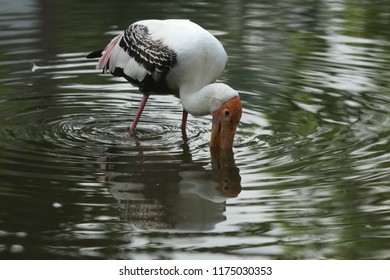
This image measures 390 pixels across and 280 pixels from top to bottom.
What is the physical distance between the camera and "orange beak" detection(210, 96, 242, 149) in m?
8.00

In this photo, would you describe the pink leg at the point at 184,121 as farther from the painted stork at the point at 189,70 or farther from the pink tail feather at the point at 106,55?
the pink tail feather at the point at 106,55

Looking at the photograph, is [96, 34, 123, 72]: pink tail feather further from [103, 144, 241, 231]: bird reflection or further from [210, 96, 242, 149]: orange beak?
[210, 96, 242, 149]: orange beak

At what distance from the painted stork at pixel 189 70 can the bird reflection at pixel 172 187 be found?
33 cm

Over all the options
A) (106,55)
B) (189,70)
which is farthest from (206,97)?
(106,55)

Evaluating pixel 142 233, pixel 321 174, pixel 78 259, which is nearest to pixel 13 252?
pixel 78 259

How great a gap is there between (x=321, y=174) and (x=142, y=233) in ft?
5.81

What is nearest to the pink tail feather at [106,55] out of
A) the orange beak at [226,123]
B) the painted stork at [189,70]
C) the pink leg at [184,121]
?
the painted stork at [189,70]

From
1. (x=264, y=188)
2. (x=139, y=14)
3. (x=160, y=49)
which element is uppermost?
(x=160, y=49)

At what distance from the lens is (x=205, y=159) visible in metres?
8.05

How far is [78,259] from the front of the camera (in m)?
5.84

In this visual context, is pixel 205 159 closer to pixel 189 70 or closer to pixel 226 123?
pixel 226 123

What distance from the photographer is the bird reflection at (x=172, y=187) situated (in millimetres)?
6584

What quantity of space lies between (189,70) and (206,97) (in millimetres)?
272

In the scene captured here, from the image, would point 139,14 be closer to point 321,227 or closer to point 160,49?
point 160,49
